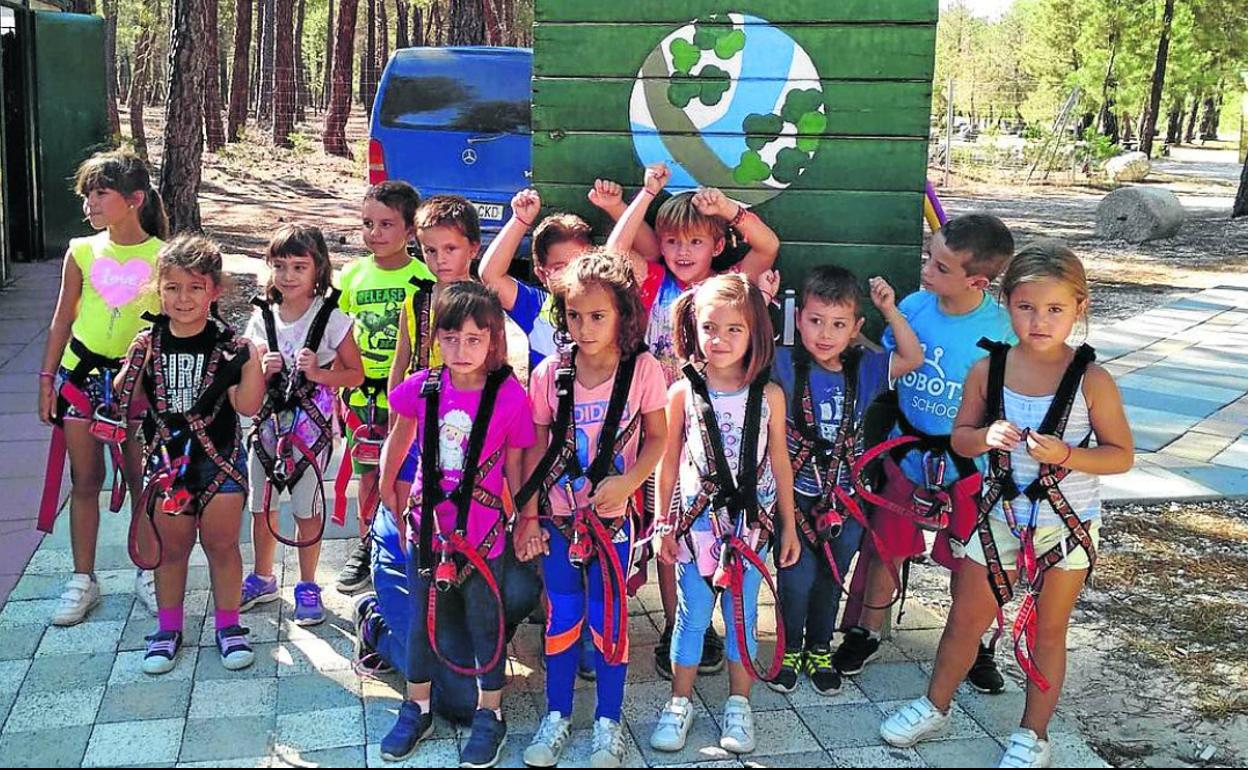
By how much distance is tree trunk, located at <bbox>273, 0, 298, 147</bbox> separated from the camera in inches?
905

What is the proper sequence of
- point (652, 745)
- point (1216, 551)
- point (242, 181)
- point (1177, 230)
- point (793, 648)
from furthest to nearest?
point (242, 181) → point (1177, 230) → point (1216, 551) → point (793, 648) → point (652, 745)

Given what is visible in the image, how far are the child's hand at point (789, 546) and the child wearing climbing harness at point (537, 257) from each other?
2.87 ft

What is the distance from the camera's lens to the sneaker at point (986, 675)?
349cm

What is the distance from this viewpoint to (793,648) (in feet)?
11.6

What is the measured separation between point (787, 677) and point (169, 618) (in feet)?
6.05

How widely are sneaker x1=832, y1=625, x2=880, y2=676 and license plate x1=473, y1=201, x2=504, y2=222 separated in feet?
19.7

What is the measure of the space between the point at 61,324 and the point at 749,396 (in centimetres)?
221

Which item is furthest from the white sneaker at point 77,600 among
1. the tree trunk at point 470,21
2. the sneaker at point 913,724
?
the tree trunk at point 470,21

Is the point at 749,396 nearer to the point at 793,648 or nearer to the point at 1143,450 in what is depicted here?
A: the point at 793,648

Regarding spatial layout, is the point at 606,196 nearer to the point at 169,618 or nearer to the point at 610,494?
the point at 610,494

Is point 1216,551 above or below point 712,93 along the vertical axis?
below

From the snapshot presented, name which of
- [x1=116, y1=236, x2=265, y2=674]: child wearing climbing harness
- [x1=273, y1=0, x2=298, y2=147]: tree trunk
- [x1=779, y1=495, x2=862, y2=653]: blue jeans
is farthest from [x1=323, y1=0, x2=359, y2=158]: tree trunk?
[x1=779, y1=495, x2=862, y2=653]: blue jeans

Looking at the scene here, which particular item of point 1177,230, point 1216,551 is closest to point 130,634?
point 1216,551

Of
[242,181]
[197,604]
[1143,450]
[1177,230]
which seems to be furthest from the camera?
[242,181]
